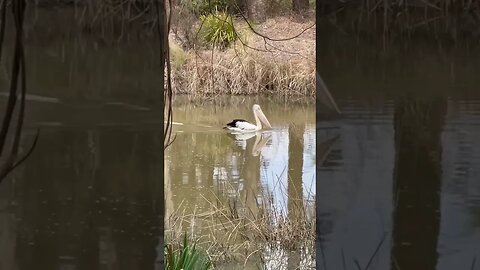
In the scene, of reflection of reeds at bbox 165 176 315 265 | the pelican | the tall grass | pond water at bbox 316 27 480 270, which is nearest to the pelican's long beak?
the pelican

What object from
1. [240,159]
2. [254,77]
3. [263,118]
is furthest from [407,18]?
[254,77]

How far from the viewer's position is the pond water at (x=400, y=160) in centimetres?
85

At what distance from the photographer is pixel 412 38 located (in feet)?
2.81

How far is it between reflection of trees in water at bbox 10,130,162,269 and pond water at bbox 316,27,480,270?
8.8 inches

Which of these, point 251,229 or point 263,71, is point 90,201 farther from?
point 263,71

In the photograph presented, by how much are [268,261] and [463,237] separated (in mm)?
2170

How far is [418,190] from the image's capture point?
85 cm

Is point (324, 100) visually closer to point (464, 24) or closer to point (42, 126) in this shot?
point (464, 24)

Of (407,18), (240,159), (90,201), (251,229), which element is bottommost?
(251,229)

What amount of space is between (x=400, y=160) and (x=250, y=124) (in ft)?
16.2

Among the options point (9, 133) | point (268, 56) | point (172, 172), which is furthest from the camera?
point (268, 56)

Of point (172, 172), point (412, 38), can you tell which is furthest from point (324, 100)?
point (172, 172)

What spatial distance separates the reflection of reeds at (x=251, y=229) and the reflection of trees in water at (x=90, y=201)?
2.09m

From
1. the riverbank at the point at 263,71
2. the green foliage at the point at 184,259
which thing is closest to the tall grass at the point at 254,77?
the riverbank at the point at 263,71
